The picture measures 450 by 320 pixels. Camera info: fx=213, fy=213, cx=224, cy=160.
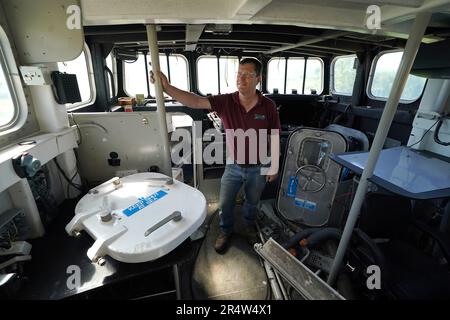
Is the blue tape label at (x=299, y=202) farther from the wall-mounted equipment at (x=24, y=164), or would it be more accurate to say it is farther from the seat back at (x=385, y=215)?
the wall-mounted equipment at (x=24, y=164)

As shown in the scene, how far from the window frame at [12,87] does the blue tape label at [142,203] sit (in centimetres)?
91

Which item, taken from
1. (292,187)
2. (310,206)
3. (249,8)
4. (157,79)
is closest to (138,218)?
(157,79)

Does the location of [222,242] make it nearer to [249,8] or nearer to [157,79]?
[157,79]

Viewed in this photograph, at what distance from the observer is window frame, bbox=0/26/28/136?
51.0 inches

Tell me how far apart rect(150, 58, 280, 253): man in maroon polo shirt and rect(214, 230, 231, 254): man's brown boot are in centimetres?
37

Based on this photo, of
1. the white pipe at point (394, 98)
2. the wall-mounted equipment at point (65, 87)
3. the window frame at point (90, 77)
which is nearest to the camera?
the white pipe at point (394, 98)

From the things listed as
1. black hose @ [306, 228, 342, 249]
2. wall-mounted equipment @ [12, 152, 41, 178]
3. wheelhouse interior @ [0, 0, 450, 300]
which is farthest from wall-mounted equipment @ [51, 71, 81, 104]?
black hose @ [306, 228, 342, 249]

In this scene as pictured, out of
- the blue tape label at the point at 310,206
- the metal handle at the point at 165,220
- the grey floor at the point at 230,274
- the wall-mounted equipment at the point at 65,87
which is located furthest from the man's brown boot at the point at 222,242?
the wall-mounted equipment at the point at 65,87

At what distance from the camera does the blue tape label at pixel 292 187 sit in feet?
7.50

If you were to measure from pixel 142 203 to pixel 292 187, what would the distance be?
1612mm

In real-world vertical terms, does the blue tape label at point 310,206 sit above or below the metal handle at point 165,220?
below

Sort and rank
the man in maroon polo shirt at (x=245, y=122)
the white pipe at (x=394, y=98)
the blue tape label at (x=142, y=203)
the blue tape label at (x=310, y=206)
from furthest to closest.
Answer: the blue tape label at (x=310, y=206), the man in maroon polo shirt at (x=245, y=122), the blue tape label at (x=142, y=203), the white pipe at (x=394, y=98)

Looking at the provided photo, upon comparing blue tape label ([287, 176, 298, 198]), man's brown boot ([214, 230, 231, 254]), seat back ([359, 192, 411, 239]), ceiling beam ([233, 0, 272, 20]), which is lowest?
man's brown boot ([214, 230, 231, 254])

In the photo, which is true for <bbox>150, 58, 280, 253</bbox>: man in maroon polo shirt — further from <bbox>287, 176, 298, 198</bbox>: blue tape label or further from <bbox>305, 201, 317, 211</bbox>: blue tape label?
<bbox>305, 201, 317, 211</bbox>: blue tape label
